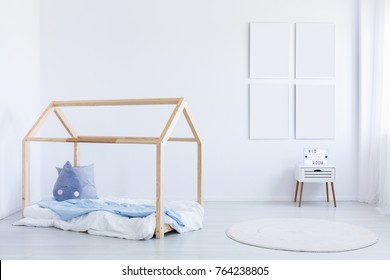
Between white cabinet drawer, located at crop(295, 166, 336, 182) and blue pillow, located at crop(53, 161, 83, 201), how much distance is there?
2660 millimetres

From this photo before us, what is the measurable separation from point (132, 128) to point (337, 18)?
3077 mm

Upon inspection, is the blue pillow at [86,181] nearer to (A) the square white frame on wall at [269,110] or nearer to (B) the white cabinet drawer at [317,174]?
(A) the square white frame on wall at [269,110]

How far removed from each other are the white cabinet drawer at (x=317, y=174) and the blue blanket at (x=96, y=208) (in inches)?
81.5

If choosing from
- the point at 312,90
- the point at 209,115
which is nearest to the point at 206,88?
the point at 209,115

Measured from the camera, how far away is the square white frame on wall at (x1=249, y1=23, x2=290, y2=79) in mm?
6105

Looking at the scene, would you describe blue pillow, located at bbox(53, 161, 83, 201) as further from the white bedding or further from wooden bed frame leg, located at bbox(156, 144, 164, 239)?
wooden bed frame leg, located at bbox(156, 144, 164, 239)

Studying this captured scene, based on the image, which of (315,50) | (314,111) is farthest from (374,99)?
(315,50)

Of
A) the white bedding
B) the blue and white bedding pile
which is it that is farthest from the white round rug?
the blue and white bedding pile

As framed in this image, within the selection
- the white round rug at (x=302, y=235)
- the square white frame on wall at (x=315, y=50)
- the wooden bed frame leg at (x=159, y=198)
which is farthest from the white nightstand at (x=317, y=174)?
the wooden bed frame leg at (x=159, y=198)

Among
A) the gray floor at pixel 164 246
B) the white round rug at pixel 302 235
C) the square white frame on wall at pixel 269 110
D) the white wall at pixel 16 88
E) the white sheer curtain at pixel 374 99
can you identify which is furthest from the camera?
the square white frame on wall at pixel 269 110

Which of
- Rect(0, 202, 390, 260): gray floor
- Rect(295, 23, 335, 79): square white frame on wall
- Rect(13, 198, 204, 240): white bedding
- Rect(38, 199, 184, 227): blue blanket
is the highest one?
Rect(295, 23, 335, 79): square white frame on wall

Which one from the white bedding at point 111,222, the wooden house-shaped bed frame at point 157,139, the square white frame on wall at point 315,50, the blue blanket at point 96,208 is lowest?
the white bedding at point 111,222

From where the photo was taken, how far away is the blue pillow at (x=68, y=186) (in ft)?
16.4

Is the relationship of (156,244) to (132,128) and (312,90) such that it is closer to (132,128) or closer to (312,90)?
(132,128)
